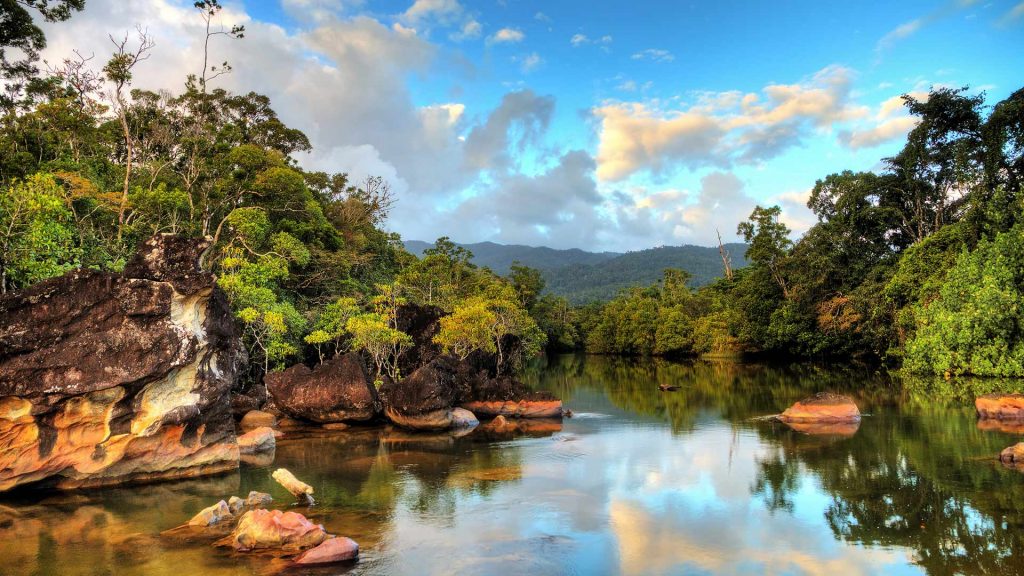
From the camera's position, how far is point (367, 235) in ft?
155

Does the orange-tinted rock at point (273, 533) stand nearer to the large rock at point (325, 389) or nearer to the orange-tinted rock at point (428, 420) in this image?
the orange-tinted rock at point (428, 420)

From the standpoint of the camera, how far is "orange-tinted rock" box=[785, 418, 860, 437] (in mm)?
21625

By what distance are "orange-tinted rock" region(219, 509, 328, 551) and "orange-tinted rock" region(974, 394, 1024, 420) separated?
79.6 feet

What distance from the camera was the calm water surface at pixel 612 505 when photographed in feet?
34.7

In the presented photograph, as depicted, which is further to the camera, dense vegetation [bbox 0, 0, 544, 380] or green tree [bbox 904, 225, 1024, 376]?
green tree [bbox 904, 225, 1024, 376]

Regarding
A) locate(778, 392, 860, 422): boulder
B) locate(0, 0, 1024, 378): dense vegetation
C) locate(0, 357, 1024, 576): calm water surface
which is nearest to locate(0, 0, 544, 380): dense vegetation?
locate(0, 0, 1024, 378): dense vegetation

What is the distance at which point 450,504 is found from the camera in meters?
14.1

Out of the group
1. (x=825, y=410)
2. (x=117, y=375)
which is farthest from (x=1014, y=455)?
(x=117, y=375)

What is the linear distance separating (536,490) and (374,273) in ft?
109

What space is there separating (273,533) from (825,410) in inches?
841

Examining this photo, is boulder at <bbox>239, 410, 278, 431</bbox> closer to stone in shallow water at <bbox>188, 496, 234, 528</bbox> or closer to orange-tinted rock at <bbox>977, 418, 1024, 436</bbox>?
stone in shallow water at <bbox>188, 496, 234, 528</bbox>

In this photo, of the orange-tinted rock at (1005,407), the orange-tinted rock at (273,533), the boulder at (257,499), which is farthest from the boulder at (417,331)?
the orange-tinted rock at (1005,407)

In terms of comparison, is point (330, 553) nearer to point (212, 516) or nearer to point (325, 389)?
point (212, 516)

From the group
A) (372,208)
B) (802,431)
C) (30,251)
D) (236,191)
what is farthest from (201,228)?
(802,431)
